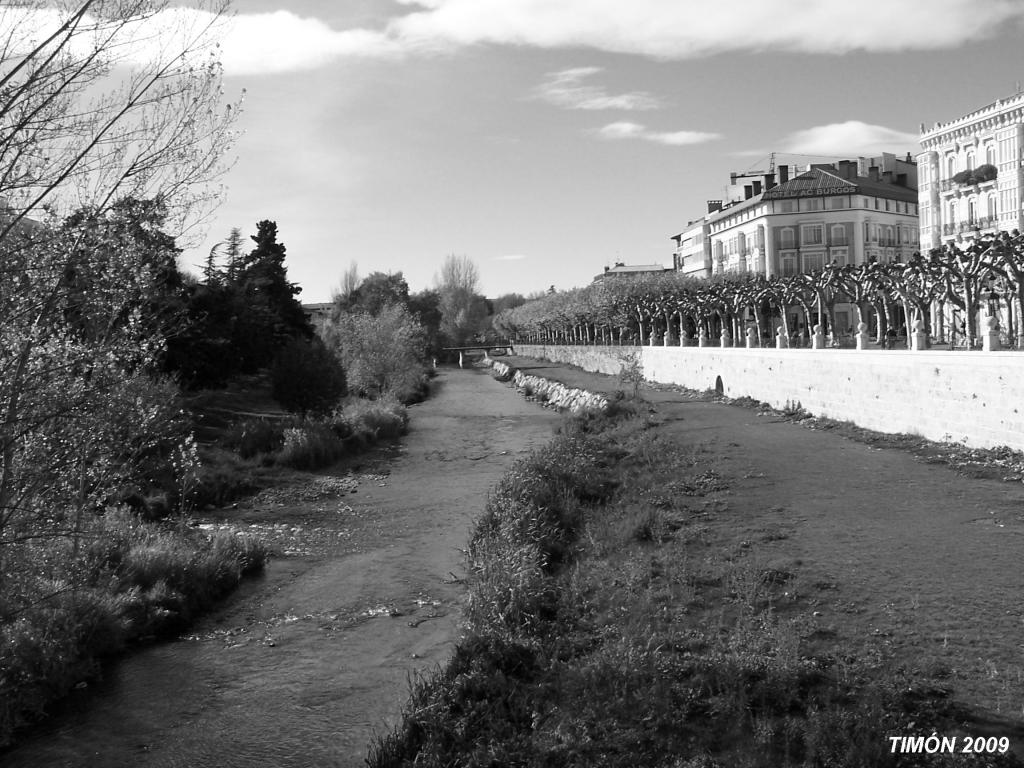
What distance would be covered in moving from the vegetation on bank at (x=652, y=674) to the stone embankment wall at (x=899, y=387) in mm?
6170

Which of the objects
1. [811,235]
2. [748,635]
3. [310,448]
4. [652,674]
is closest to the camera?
[652,674]

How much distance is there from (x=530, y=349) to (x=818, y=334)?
230 ft

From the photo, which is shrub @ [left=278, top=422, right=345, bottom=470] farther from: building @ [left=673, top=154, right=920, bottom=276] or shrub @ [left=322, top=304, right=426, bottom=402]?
building @ [left=673, top=154, right=920, bottom=276]

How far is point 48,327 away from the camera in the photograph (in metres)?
6.53

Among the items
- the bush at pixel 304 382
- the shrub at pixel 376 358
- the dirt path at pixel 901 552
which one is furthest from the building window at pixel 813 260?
the dirt path at pixel 901 552

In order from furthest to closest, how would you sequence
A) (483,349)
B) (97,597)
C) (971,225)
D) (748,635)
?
1. (483,349)
2. (971,225)
3. (97,597)
4. (748,635)

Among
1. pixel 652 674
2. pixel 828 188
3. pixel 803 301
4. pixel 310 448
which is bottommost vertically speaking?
pixel 652 674

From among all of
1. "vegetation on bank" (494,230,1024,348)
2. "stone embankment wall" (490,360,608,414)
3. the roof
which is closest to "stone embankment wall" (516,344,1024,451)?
"vegetation on bank" (494,230,1024,348)

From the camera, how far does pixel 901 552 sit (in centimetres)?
1011

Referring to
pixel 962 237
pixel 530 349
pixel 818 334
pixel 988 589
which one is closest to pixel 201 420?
pixel 818 334

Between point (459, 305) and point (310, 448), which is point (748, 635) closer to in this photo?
point (310, 448)

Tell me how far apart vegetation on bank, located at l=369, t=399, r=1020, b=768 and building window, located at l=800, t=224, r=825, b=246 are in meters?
64.3

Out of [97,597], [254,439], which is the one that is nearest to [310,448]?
[254,439]

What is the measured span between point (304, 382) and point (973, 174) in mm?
34220
